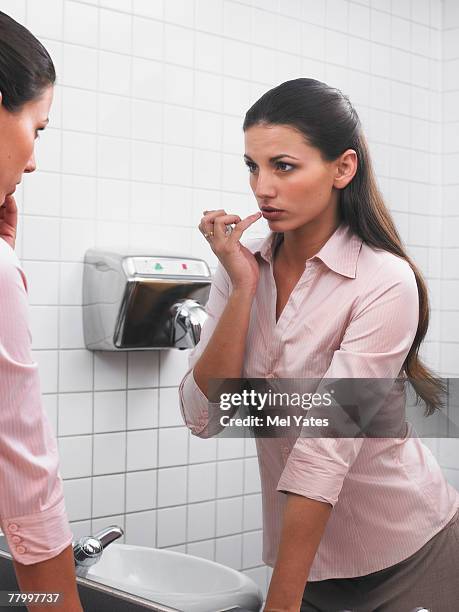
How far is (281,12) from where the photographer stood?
71.2 inches

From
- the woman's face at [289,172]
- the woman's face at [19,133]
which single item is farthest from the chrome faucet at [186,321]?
the woman's face at [19,133]

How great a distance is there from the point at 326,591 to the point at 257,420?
0.17 m

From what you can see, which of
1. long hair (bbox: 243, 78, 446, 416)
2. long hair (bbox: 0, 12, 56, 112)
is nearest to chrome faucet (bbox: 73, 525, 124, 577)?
long hair (bbox: 243, 78, 446, 416)

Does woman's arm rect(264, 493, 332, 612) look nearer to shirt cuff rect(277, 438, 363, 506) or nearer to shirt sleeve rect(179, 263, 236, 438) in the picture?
shirt cuff rect(277, 438, 363, 506)

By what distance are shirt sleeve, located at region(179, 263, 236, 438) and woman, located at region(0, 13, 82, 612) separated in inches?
10.0

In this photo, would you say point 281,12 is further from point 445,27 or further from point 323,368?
point 323,368

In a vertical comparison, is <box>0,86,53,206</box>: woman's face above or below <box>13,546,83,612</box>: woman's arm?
above

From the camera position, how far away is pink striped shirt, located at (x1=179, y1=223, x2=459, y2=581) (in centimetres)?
77

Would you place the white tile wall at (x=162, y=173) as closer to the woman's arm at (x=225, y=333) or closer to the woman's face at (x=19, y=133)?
the woman's arm at (x=225, y=333)

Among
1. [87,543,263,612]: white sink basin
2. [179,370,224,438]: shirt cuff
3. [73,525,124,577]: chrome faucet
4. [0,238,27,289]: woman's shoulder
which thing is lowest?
[87,543,263,612]: white sink basin

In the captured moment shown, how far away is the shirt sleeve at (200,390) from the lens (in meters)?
0.88

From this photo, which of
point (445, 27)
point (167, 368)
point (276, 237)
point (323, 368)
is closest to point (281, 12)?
point (445, 27)

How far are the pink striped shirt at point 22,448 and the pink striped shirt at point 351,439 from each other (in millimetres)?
239

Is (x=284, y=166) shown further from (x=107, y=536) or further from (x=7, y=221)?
(x=107, y=536)
